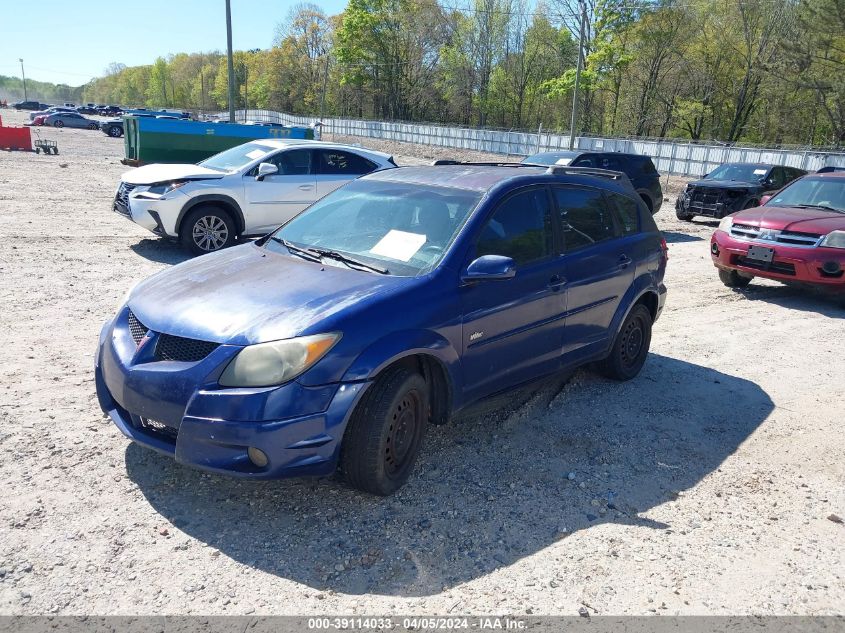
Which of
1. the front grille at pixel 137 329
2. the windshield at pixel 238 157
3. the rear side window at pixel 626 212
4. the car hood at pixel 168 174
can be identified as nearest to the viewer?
the front grille at pixel 137 329

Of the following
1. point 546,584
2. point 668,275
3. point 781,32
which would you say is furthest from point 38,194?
point 781,32

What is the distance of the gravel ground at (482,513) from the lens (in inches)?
116

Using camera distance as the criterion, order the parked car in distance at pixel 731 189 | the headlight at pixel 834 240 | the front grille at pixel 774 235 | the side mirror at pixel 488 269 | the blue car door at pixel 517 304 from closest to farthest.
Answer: the side mirror at pixel 488 269
the blue car door at pixel 517 304
the headlight at pixel 834 240
the front grille at pixel 774 235
the parked car in distance at pixel 731 189

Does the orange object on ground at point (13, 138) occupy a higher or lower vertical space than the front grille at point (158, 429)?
higher

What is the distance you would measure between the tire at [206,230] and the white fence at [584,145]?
25709mm

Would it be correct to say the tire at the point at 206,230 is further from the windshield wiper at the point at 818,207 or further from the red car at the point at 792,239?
the windshield wiper at the point at 818,207

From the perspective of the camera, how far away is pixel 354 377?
328cm

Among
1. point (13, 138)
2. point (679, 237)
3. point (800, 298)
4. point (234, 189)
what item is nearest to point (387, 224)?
point (234, 189)

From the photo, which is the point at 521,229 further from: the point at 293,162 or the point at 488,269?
the point at 293,162

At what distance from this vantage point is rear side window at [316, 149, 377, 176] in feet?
35.1

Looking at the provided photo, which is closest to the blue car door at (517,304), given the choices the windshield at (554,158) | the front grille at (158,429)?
the front grille at (158,429)

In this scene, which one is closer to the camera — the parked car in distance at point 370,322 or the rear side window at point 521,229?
the parked car in distance at point 370,322

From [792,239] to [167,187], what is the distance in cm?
840

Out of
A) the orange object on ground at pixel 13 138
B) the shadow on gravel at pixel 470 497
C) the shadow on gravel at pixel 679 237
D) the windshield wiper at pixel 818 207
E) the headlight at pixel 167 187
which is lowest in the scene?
the shadow on gravel at pixel 679 237
